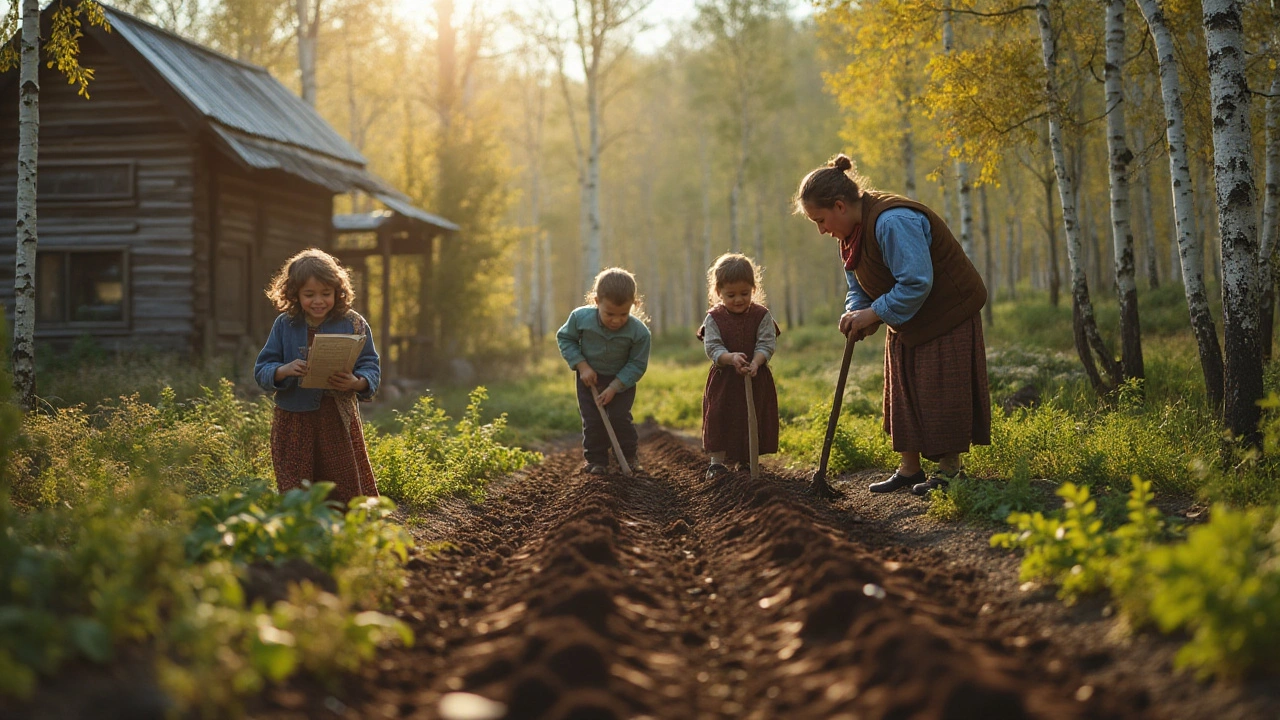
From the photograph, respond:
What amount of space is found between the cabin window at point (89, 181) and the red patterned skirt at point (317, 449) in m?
10.8

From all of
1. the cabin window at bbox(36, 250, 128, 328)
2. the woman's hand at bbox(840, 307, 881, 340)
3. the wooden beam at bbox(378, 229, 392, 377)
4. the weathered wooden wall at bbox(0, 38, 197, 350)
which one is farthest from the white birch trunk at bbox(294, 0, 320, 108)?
the woman's hand at bbox(840, 307, 881, 340)

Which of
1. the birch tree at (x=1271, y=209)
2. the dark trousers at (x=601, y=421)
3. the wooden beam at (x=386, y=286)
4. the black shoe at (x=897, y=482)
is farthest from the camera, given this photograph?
the wooden beam at (x=386, y=286)

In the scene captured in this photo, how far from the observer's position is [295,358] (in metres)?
5.34

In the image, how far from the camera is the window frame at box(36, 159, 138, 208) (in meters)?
14.1

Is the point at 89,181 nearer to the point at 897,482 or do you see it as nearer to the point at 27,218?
the point at 27,218

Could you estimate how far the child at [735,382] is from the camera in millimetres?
7055

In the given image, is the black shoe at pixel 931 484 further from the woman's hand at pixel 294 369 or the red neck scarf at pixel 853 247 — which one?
the woman's hand at pixel 294 369

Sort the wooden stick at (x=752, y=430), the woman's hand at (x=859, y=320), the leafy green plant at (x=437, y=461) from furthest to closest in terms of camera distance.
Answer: the wooden stick at (x=752, y=430), the leafy green plant at (x=437, y=461), the woman's hand at (x=859, y=320)

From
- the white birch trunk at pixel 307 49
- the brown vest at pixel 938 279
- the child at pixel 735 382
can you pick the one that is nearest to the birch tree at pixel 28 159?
the child at pixel 735 382

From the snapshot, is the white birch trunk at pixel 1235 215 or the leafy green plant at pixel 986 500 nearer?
the leafy green plant at pixel 986 500

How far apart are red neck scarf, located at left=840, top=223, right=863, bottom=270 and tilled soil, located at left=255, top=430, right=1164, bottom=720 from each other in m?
1.67

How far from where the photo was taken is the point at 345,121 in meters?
37.2

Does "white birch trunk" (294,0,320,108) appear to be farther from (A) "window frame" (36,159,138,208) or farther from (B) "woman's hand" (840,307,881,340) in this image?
(B) "woman's hand" (840,307,881,340)

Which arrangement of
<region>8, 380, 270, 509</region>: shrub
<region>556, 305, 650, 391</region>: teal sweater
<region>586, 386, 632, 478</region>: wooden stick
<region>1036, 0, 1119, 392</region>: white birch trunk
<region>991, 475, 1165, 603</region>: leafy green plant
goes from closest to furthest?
<region>991, 475, 1165, 603</region>: leafy green plant, <region>8, 380, 270, 509</region>: shrub, <region>586, 386, 632, 478</region>: wooden stick, <region>556, 305, 650, 391</region>: teal sweater, <region>1036, 0, 1119, 392</region>: white birch trunk
